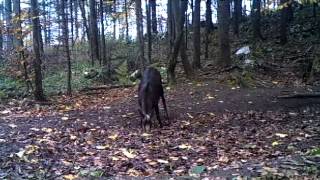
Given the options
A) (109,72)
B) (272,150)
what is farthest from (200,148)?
(109,72)

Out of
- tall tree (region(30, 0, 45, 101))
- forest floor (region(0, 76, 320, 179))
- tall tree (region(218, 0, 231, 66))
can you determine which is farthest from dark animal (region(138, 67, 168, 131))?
tall tree (region(218, 0, 231, 66))

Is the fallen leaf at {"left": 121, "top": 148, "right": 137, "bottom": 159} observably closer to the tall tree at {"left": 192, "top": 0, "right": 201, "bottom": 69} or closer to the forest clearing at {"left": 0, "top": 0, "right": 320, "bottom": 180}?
the forest clearing at {"left": 0, "top": 0, "right": 320, "bottom": 180}

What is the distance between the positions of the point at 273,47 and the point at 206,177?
64.3 feet

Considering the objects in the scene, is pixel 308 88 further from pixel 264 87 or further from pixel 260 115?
pixel 260 115

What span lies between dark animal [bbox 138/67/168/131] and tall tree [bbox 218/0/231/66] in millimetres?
6984

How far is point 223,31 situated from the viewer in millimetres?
19016

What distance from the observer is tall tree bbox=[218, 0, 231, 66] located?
18.8 m

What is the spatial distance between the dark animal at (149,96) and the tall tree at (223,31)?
6.98m

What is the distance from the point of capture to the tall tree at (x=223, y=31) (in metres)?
18.8

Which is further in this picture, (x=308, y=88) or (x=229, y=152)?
(x=308, y=88)

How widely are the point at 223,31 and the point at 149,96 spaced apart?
8.10 m

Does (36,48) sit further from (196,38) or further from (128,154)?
(196,38)

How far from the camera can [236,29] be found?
103ft

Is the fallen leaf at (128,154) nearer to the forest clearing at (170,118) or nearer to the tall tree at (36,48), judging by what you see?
the forest clearing at (170,118)
